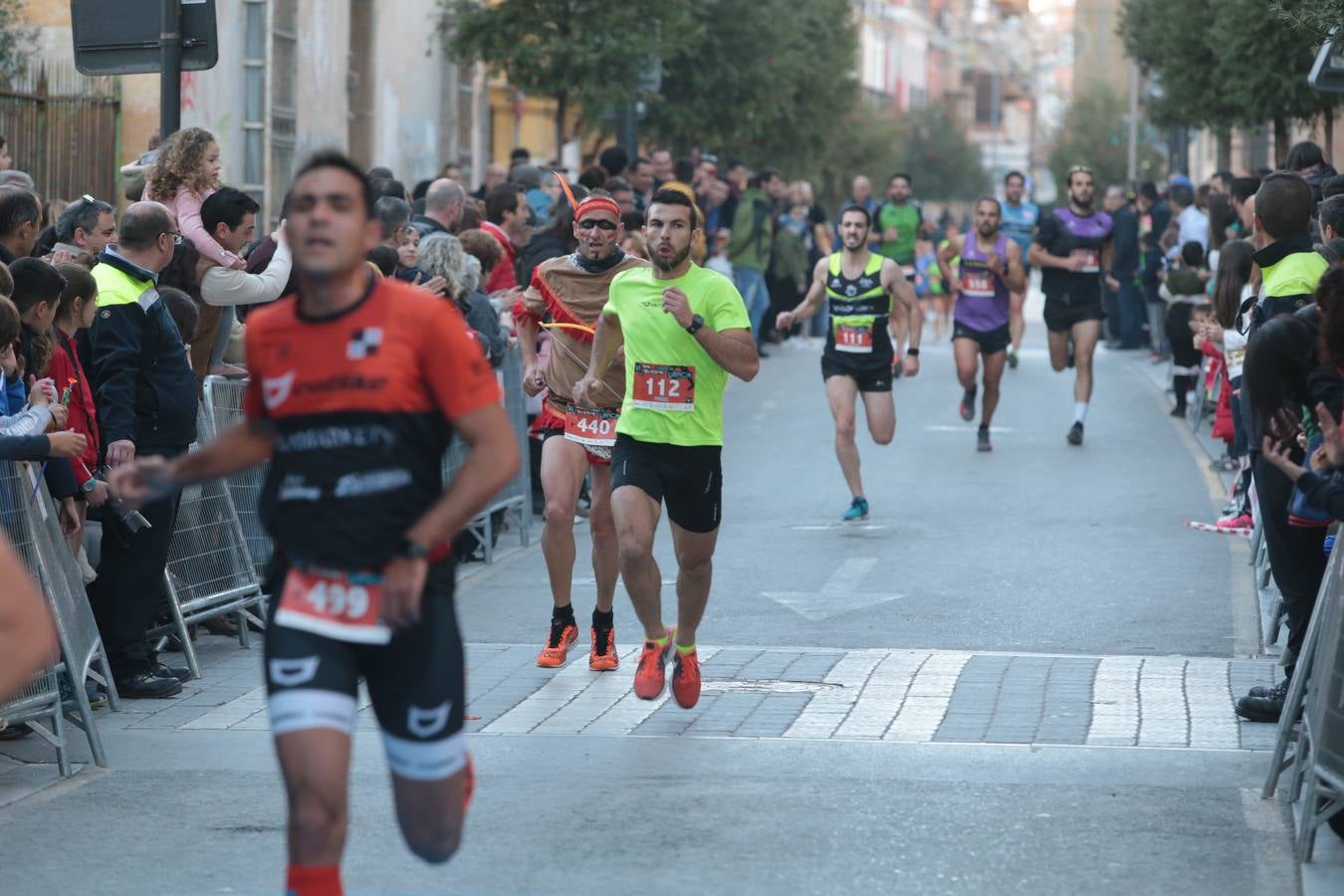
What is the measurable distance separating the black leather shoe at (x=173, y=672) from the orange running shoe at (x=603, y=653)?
5.36 feet

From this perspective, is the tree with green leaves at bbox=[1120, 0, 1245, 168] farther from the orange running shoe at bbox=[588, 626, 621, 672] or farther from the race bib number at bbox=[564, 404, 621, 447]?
the orange running shoe at bbox=[588, 626, 621, 672]

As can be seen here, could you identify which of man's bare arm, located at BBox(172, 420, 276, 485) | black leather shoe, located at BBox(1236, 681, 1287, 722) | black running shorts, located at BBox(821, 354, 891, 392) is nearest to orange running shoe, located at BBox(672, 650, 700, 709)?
black leather shoe, located at BBox(1236, 681, 1287, 722)

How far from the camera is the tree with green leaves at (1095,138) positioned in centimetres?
7538

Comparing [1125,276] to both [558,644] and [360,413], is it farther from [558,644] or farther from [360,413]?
[360,413]

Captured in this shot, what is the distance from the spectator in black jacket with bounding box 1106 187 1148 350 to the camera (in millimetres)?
27359

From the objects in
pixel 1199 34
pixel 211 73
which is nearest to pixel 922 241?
pixel 1199 34

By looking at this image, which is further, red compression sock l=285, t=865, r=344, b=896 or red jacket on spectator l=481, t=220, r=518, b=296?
red jacket on spectator l=481, t=220, r=518, b=296

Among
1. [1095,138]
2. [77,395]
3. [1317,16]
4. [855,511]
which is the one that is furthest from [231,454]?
[1095,138]

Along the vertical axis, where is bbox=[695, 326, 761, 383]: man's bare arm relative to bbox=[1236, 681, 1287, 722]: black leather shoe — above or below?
above

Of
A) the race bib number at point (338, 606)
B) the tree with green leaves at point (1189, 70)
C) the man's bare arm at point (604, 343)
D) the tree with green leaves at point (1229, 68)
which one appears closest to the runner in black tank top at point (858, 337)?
the tree with green leaves at point (1229, 68)

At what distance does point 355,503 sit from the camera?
4.85 m

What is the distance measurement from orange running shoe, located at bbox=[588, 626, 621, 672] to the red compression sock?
464 centimetres

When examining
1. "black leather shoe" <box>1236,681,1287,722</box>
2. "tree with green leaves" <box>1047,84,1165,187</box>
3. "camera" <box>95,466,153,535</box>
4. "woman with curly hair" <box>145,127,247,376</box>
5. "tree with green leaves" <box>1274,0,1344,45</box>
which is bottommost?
"black leather shoe" <box>1236,681,1287,722</box>

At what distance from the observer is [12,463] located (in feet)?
24.8
